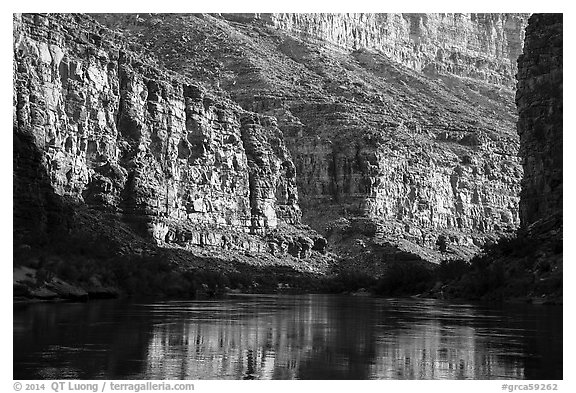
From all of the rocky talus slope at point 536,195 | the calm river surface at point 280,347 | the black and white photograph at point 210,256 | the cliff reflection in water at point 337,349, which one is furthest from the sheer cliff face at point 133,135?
the cliff reflection in water at point 337,349

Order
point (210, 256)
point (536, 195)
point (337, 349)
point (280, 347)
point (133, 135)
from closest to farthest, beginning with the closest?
point (337, 349), point (280, 347), point (536, 195), point (210, 256), point (133, 135)

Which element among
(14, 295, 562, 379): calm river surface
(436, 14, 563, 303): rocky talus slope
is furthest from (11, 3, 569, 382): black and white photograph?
(436, 14, 563, 303): rocky talus slope

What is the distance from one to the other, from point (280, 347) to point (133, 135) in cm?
12898

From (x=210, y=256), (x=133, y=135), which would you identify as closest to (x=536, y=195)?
(x=210, y=256)

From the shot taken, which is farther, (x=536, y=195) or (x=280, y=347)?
(x=536, y=195)

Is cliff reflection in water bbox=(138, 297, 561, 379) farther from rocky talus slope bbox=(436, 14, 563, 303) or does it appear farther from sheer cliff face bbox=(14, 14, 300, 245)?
sheer cliff face bbox=(14, 14, 300, 245)

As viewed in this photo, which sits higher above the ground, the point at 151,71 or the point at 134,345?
the point at 151,71

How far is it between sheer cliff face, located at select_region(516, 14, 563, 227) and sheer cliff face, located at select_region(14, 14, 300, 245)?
48462mm

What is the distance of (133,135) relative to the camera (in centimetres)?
16012

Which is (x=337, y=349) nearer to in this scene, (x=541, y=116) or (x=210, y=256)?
(x=541, y=116)

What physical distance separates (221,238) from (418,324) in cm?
12270

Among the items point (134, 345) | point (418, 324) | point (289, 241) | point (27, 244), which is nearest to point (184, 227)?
point (289, 241)
